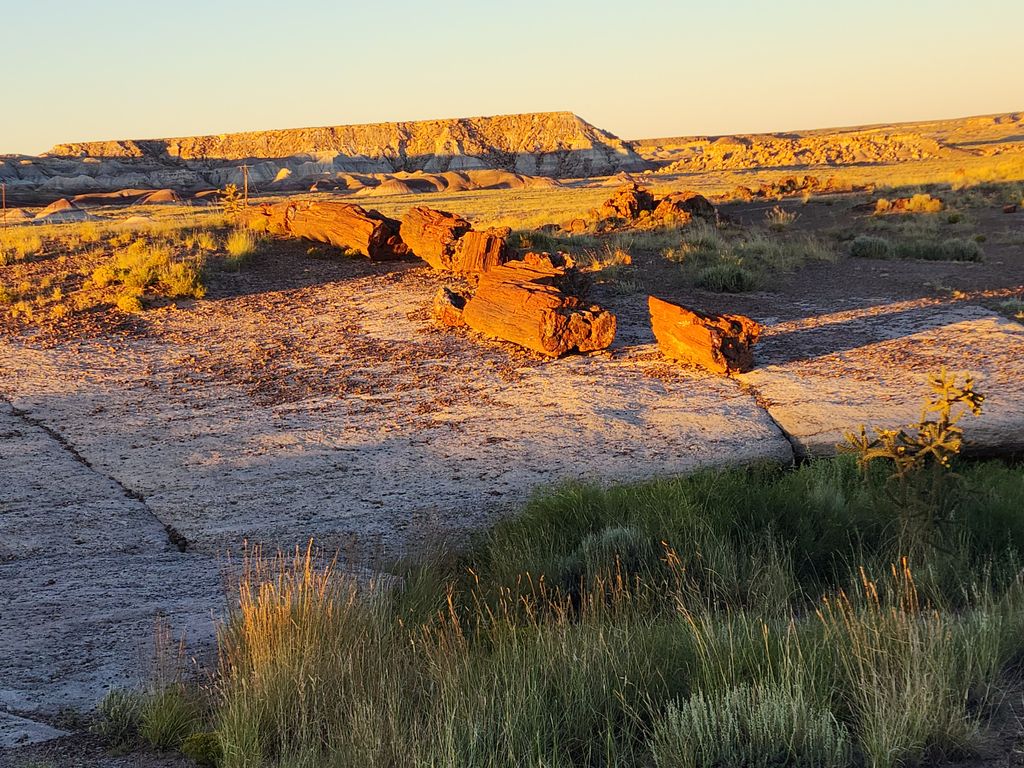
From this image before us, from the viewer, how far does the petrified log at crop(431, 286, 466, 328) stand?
11.1 meters

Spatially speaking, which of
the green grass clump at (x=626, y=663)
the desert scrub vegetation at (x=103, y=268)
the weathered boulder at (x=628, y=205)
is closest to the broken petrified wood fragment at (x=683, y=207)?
the weathered boulder at (x=628, y=205)

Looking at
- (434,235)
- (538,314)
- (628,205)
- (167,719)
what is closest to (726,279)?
(434,235)

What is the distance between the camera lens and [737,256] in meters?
15.1

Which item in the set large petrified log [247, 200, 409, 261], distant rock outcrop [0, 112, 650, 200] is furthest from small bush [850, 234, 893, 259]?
distant rock outcrop [0, 112, 650, 200]

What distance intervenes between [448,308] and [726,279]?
183 inches

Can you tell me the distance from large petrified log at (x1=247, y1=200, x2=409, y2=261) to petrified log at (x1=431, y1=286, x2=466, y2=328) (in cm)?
322

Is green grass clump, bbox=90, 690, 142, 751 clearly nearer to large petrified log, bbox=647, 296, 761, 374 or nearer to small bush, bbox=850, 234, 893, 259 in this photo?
large petrified log, bbox=647, 296, 761, 374

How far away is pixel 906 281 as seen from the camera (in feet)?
46.9

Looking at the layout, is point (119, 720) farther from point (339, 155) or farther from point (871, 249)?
point (339, 155)

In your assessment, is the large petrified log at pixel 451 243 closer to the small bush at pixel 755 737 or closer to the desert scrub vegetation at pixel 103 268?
the desert scrub vegetation at pixel 103 268

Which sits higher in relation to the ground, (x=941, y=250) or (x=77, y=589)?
(x=941, y=250)

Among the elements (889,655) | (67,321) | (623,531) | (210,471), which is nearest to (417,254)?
(67,321)

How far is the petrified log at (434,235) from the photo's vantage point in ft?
44.9

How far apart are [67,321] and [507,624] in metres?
8.85
